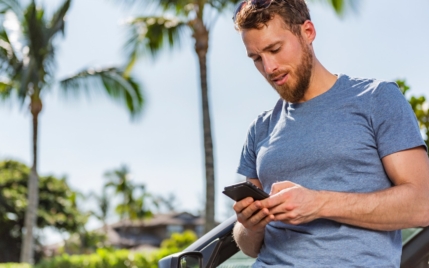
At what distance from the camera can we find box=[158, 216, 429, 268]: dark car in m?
2.32

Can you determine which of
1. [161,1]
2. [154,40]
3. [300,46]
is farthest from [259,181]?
[154,40]

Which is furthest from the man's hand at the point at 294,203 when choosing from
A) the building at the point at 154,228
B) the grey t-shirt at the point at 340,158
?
the building at the point at 154,228

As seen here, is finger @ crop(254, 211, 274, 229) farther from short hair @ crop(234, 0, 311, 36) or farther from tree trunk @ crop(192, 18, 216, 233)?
tree trunk @ crop(192, 18, 216, 233)

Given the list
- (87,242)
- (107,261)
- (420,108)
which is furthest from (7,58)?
(87,242)

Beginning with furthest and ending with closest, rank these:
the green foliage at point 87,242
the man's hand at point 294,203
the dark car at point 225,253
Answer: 1. the green foliage at point 87,242
2. the dark car at point 225,253
3. the man's hand at point 294,203

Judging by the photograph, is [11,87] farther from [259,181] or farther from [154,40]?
[259,181]

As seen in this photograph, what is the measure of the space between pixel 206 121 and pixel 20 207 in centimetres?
2200

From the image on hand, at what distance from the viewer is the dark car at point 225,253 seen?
2.32m

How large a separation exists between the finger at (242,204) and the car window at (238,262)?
73cm

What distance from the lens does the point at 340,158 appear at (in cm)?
173

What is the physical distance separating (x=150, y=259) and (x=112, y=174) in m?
40.9

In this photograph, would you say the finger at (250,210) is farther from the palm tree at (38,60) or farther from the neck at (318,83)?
the palm tree at (38,60)

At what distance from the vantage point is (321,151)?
1.75 meters

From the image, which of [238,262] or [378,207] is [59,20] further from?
[378,207]
